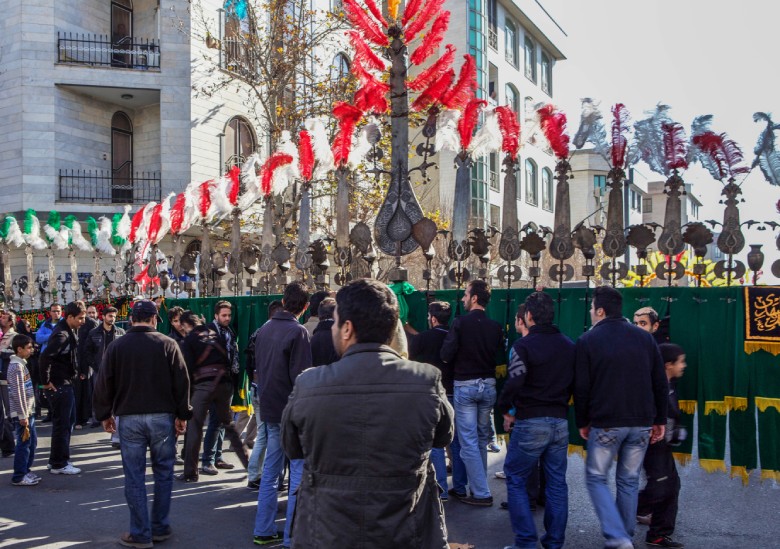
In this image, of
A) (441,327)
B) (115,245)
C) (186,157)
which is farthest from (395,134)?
(186,157)

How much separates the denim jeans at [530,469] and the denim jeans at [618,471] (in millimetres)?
234

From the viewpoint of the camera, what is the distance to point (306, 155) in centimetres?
976

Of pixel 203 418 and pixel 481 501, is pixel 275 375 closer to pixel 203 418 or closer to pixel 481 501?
pixel 481 501

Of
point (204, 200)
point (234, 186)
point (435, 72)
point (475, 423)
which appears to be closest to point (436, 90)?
point (435, 72)

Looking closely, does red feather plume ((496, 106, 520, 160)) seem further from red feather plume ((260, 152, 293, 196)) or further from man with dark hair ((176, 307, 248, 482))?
man with dark hair ((176, 307, 248, 482))

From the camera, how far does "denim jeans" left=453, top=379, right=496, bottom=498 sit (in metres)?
6.77

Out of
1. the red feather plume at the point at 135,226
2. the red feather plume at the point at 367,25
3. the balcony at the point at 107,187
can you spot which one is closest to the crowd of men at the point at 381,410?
the red feather plume at the point at 367,25

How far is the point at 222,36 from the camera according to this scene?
79.0 feet

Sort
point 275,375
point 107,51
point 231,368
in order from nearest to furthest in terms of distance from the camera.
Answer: point 275,375, point 231,368, point 107,51

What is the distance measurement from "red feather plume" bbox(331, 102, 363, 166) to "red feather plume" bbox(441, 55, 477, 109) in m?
1.14

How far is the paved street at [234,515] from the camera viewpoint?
6.11 m

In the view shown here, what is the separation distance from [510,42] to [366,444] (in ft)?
125

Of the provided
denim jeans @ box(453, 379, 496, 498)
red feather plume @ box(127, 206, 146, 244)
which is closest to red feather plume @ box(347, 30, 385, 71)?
denim jeans @ box(453, 379, 496, 498)

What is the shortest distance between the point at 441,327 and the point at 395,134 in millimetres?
2774
